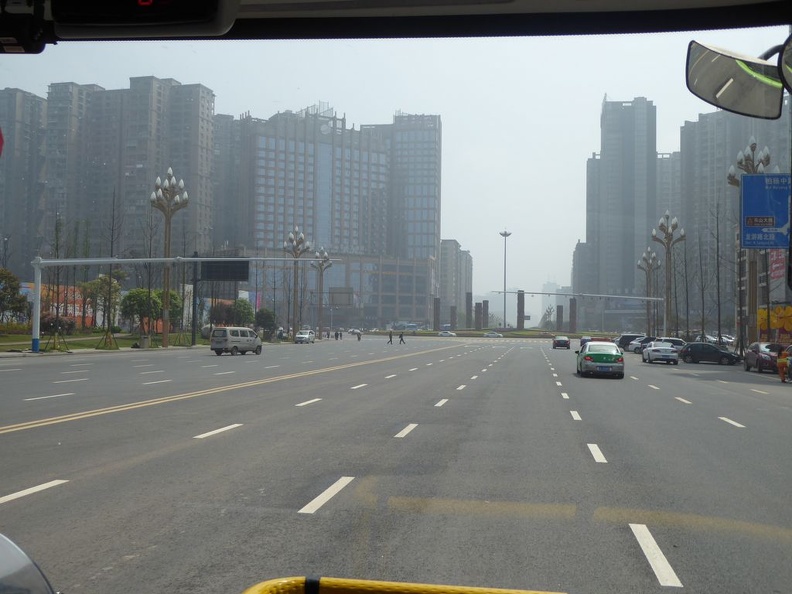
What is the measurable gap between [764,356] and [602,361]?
13.9m

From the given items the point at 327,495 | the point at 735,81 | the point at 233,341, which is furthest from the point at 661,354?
the point at 735,81

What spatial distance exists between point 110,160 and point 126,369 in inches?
2794

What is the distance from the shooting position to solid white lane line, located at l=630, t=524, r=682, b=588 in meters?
5.61

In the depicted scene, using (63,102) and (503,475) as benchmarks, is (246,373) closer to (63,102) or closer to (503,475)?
(503,475)

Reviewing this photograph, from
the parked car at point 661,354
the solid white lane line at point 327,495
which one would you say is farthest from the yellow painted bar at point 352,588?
the parked car at point 661,354

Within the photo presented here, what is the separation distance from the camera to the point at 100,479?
9055 millimetres

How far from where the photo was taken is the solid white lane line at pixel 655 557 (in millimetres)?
5613

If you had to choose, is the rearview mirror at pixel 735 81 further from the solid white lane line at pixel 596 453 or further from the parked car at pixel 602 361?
the parked car at pixel 602 361

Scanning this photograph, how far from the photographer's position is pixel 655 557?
618cm

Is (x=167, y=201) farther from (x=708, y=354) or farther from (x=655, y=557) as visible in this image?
(x=655, y=557)

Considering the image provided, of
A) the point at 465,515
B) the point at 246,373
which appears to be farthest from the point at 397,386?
the point at 465,515

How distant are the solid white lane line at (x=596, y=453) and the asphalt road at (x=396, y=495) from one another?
0.26ft

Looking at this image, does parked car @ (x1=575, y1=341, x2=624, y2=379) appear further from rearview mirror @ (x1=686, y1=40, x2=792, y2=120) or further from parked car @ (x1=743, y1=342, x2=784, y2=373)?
rearview mirror @ (x1=686, y1=40, x2=792, y2=120)

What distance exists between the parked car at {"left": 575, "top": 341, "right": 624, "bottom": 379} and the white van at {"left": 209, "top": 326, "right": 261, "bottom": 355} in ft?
88.7
